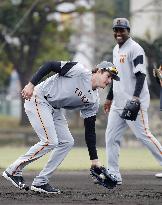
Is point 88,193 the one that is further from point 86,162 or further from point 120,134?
point 86,162

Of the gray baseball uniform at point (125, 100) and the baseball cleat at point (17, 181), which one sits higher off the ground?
the gray baseball uniform at point (125, 100)

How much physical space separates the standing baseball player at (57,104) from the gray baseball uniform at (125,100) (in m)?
1.09

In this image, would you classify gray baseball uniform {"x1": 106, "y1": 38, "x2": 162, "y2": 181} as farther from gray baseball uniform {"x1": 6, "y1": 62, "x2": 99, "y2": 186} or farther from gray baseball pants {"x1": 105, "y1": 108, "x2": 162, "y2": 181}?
gray baseball uniform {"x1": 6, "y1": 62, "x2": 99, "y2": 186}

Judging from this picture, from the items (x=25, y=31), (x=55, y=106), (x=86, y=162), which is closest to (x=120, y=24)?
(x=55, y=106)

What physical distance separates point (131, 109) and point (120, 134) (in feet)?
2.95

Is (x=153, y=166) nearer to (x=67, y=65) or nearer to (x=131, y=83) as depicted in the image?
(x=131, y=83)

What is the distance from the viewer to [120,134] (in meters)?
11.4

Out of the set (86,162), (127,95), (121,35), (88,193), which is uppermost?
(121,35)

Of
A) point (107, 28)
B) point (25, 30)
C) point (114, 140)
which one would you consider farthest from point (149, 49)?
point (107, 28)

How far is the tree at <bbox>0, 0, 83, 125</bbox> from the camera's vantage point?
34.3 metres

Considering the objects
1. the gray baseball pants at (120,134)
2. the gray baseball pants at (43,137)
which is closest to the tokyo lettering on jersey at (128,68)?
the gray baseball pants at (120,134)

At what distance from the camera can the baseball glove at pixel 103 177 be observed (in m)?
10.1

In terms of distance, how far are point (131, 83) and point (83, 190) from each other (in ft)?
4.88

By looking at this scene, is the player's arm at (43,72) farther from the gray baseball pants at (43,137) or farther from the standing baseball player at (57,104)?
the gray baseball pants at (43,137)
